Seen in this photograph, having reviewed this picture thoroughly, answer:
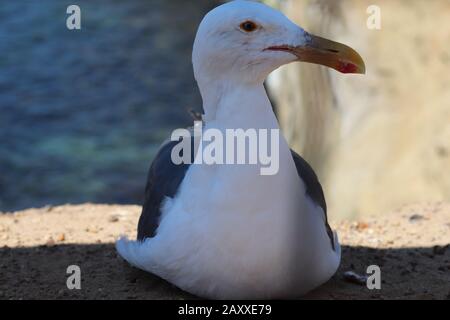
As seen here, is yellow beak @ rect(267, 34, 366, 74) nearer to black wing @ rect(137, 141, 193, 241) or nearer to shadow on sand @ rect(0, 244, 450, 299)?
black wing @ rect(137, 141, 193, 241)

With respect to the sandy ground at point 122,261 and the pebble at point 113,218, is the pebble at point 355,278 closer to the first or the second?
the sandy ground at point 122,261

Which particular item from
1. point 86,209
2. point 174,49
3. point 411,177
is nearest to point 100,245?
point 86,209

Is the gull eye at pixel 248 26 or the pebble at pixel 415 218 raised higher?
the gull eye at pixel 248 26

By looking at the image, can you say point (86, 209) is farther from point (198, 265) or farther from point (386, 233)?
point (198, 265)

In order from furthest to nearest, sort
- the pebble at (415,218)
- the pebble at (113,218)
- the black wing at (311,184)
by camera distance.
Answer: the pebble at (113,218) → the pebble at (415,218) → the black wing at (311,184)

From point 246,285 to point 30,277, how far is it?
3.56 ft

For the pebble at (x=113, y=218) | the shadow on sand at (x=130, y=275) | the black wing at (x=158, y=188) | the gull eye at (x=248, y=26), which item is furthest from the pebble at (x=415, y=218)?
the gull eye at (x=248, y=26)

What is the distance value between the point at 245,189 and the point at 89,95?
6250mm

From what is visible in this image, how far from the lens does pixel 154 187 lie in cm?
377

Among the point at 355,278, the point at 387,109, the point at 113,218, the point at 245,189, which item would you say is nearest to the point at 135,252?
the point at 245,189

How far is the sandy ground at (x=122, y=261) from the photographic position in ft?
11.7

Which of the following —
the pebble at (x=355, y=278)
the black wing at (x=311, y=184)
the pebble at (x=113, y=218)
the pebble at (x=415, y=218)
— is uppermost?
the black wing at (x=311, y=184)

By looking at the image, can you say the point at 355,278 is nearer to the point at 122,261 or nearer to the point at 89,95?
the point at 122,261

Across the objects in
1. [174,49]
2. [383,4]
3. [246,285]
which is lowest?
[246,285]
